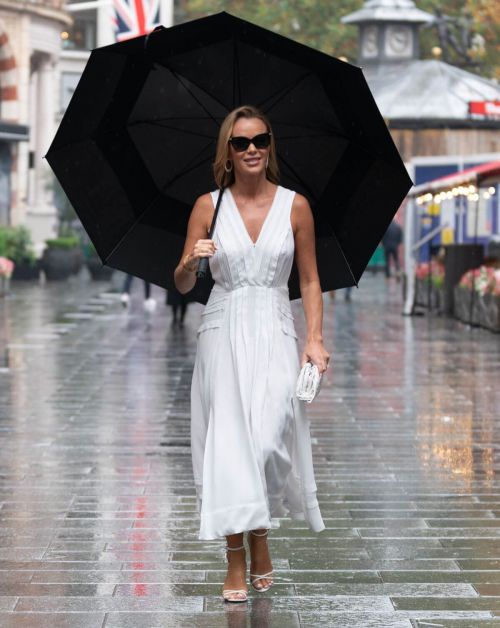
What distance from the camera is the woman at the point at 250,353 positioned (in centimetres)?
603

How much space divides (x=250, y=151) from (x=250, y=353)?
76cm

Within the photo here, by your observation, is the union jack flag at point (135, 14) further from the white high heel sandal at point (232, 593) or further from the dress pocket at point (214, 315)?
the white high heel sandal at point (232, 593)

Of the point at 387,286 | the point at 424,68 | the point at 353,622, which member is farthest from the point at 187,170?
the point at 424,68

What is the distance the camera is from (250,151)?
20.2 feet

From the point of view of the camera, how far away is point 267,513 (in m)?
6.02

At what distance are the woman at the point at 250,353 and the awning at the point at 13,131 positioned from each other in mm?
31841

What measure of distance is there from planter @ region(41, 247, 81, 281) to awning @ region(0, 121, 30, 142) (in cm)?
288

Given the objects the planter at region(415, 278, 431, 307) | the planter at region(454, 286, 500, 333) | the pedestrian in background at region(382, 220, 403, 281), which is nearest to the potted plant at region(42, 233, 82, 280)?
the pedestrian in background at region(382, 220, 403, 281)

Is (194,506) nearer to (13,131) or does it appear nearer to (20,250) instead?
(20,250)

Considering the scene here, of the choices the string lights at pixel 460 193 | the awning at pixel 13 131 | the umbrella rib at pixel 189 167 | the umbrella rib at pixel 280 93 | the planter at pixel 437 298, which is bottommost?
the planter at pixel 437 298

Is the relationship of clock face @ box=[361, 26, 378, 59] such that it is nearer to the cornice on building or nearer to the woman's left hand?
the cornice on building

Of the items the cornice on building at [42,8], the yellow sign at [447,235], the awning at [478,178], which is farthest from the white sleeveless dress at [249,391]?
the cornice on building at [42,8]

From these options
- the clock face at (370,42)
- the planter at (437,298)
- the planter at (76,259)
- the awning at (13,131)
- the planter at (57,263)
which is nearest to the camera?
the planter at (437,298)

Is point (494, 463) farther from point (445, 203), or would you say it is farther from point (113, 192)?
point (445, 203)
